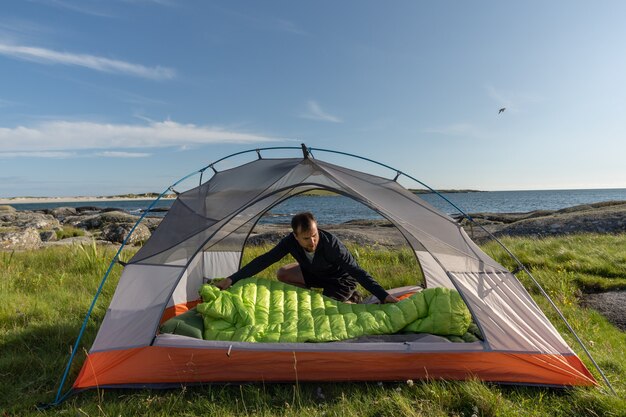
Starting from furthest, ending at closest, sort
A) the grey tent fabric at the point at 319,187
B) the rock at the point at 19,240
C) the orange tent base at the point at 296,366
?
the rock at the point at 19,240, the grey tent fabric at the point at 319,187, the orange tent base at the point at 296,366

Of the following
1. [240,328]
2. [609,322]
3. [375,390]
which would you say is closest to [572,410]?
[375,390]

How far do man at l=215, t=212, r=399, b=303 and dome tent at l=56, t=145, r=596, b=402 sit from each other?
54 cm

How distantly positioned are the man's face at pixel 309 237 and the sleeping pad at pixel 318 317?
590 mm

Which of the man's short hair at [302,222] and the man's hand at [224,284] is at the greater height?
the man's short hair at [302,222]

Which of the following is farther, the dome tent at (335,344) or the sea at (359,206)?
the sea at (359,206)

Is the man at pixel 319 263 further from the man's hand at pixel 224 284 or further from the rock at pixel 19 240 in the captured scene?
the rock at pixel 19 240

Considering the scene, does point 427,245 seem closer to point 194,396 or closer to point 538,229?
point 194,396

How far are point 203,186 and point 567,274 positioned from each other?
5250 mm

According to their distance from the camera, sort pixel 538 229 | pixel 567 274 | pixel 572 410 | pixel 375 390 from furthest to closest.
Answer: pixel 538 229, pixel 567 274, pixel 375 390, pixel 572 410

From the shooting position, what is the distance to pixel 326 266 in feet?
13.9

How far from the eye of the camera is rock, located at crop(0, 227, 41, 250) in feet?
31.1

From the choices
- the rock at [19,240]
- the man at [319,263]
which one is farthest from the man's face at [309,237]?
the rock at [19,240]

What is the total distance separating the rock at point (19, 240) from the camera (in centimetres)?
948

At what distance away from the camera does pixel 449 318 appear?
3312 mm
